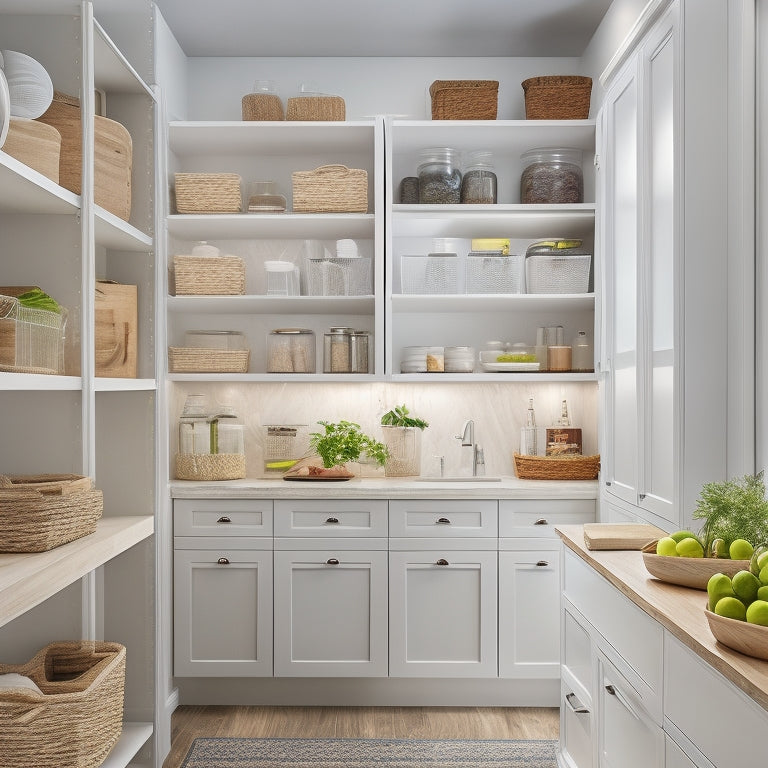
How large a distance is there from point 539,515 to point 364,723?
3.75 feet

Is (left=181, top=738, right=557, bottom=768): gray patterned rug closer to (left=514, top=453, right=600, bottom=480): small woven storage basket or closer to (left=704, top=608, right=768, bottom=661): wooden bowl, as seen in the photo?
(left=514, top=453, right=600, bottom=480): small woven storage basket

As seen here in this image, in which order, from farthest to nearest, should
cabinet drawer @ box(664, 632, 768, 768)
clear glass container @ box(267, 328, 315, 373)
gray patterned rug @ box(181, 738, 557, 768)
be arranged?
clear glass container @ box(267, 328, 315, 373), gray patterned rug @ box(181, 738, 557, 768), cabinet drawer @ box(664, 632, 768, 768)

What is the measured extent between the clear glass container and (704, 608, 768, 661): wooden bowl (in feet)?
8.25

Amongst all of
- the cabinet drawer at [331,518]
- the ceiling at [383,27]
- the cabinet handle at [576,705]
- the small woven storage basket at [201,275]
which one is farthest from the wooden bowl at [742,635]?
the ceiling at [383,27]

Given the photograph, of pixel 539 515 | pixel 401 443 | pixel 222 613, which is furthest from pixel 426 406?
pixel 222 613

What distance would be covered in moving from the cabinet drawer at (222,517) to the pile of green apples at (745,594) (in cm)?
221

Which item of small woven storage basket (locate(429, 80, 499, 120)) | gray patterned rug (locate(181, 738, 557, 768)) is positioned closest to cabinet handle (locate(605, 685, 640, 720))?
gray patterned rug (locate(181, 738, 557, 768))

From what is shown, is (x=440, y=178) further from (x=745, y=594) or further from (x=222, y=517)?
(x=745, y=594)

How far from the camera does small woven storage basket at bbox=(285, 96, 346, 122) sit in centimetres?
366

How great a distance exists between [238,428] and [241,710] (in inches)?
49.1

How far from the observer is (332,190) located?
3.66 metres

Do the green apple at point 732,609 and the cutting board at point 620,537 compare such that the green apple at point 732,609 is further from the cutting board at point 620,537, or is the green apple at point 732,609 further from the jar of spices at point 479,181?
the jar of spices at point 479,181

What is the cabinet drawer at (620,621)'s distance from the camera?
1.85 metres

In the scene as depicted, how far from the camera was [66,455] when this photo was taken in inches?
95.9
